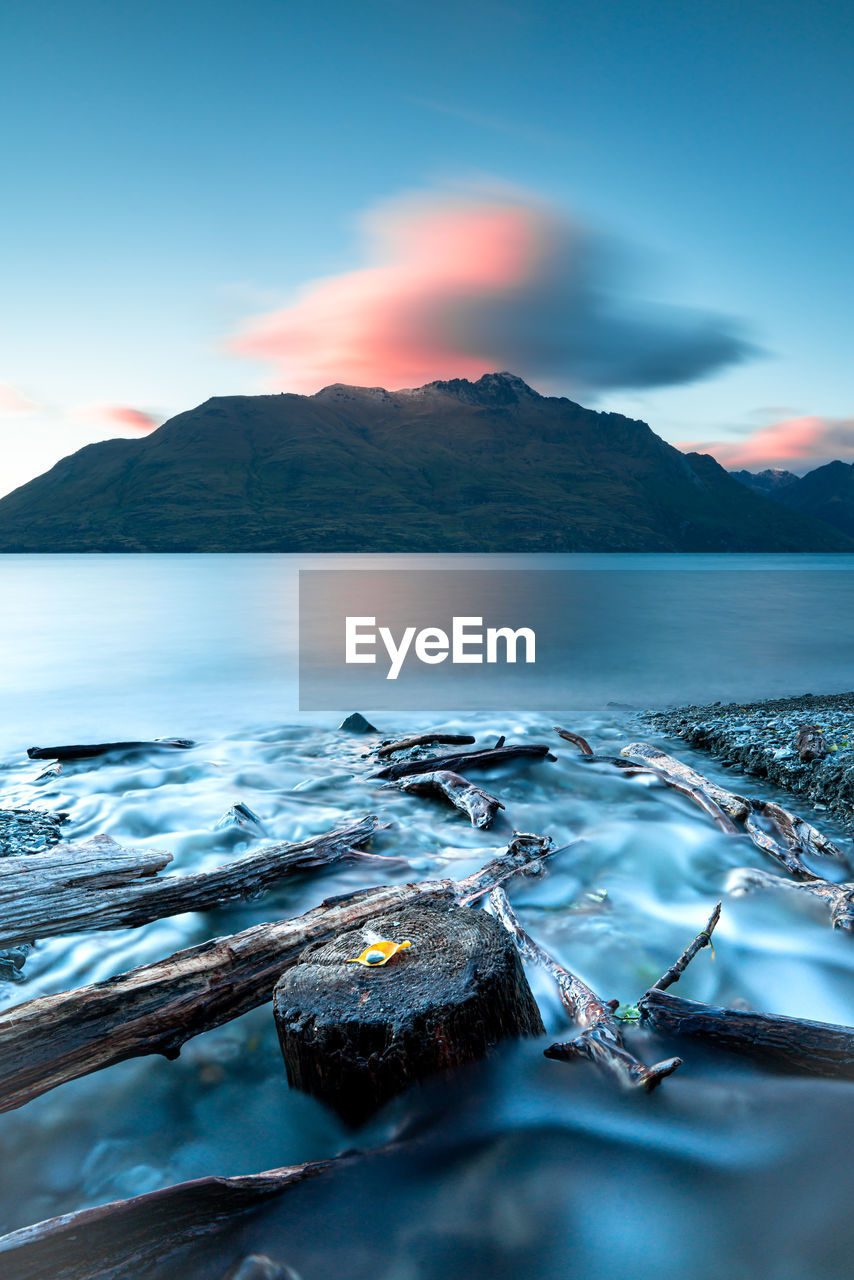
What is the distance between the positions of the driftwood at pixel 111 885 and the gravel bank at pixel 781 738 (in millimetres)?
5830

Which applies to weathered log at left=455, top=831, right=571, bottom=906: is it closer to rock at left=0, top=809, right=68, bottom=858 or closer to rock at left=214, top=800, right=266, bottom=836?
rock at left=214, top=800, right=266, bottom=836

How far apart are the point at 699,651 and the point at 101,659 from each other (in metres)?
20.8

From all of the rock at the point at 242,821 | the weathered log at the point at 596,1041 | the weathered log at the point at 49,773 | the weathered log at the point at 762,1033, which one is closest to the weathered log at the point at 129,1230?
the weathered log at the point at 596,1041

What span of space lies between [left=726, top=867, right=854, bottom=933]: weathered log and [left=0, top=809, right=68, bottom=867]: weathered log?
620 centimetres

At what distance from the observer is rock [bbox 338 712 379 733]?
1139 cm

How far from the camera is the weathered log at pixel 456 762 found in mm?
8320

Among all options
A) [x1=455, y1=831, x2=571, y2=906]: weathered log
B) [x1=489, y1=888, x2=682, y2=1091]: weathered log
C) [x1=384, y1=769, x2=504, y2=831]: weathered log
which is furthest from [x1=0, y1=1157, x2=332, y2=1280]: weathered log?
[x1=384, y1=769, x2=504, y2=831]: weathered log

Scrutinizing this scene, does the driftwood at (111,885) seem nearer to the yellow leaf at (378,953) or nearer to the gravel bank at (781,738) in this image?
the yellow leaf at (378,953)

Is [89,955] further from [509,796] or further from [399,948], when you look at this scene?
[509,796]

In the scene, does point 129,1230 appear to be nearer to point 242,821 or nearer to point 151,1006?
point 151,1006

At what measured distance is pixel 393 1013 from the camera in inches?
115

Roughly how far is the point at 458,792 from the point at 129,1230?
5181 millimetres

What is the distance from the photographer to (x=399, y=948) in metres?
3.32

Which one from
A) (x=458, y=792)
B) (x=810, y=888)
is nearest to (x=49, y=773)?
(x=458, y=792)
